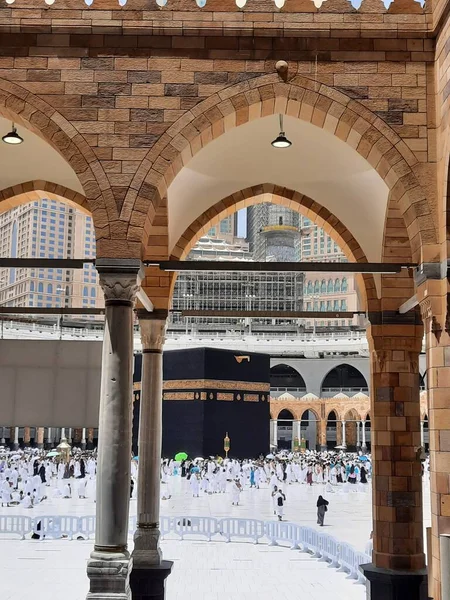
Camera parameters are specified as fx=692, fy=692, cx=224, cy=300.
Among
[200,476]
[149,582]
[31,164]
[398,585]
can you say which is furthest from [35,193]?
[200,476]

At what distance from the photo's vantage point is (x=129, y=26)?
555 cm

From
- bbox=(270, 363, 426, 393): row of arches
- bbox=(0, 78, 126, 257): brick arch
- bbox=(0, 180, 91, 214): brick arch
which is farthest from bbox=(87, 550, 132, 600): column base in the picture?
bbox=(270, 363, 426, 393): row of arches

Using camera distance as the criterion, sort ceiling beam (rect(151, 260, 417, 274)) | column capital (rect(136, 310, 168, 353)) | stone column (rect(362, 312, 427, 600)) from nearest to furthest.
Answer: ceiling beam (rect(151, 260, 417, 274)) < stone column (rect(362, 312, 427, 600)) < column capital (rect(136, 310, 168, 353))

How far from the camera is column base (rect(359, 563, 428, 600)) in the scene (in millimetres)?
6898

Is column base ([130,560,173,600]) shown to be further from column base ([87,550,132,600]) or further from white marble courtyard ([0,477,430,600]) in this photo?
column base ([87,550,132,600])

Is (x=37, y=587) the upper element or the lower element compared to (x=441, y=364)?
lower

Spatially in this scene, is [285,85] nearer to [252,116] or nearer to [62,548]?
[252,116]

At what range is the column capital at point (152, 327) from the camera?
8.20 m

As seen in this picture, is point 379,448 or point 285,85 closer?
point 285,85

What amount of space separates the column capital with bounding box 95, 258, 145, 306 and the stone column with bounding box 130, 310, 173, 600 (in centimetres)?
285

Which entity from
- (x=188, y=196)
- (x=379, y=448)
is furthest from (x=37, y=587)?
(x=188, y=196)

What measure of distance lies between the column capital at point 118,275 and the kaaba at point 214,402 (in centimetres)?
1928

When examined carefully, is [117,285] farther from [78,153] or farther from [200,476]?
[200,476]

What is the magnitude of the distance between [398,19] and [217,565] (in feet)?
25.0
